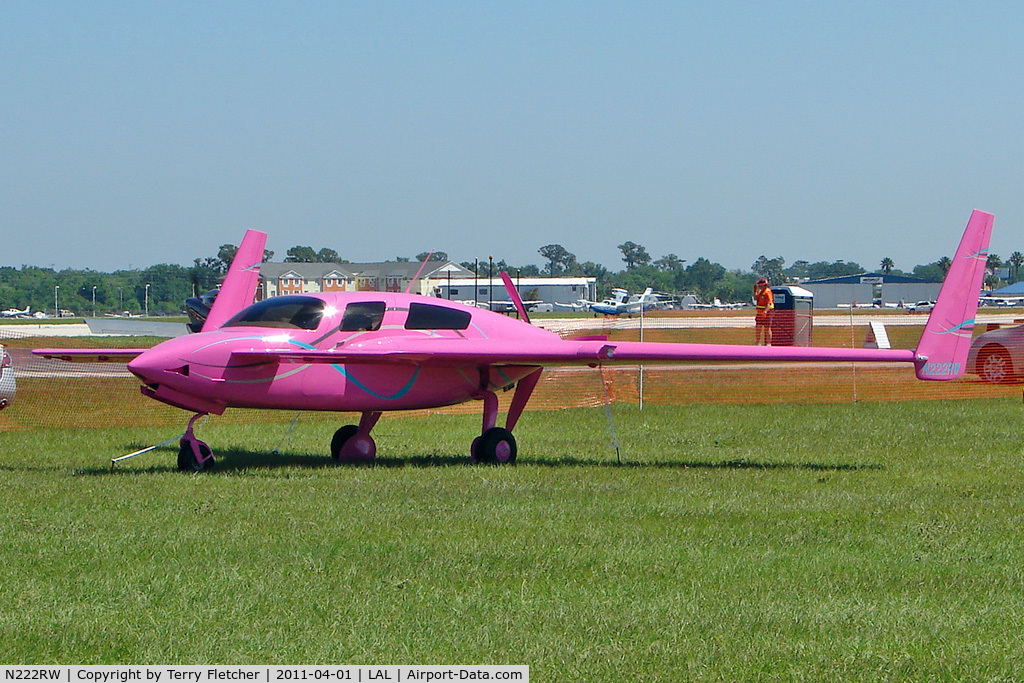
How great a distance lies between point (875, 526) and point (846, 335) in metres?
32.1

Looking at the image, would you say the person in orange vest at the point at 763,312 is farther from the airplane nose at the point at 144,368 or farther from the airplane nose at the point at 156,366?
the airplane nose at the point at 144,368

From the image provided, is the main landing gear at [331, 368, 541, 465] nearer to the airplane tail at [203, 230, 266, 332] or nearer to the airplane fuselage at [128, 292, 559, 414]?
the airplane fuselage at [128, 292, 559, 414]

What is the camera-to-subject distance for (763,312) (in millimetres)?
26969

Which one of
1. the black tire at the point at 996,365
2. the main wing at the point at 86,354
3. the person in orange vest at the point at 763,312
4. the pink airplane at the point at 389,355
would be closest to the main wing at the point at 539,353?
the pink airplane at the point at 389,355

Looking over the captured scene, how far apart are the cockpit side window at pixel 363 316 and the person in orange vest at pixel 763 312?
14173 mm

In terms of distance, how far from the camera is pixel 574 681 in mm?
5457

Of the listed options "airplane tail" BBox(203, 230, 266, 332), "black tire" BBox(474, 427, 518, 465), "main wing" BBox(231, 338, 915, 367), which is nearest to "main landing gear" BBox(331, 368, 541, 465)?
"black tire" BBox(474, 427, 518, 465)

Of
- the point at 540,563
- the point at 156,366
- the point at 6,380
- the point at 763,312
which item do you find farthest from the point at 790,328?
the point at 540,563

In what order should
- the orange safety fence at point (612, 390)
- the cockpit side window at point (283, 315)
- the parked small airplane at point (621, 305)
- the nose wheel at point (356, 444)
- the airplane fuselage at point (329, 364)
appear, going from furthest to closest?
the parked small airplane at point (621, 305) < the orange safety fence at point (612, 390) < the nose wheel at point (356, 444) < the cockpit side window at point (283, 315) < the airplane fuselage at point (329, 364)

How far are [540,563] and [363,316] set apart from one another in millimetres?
6110

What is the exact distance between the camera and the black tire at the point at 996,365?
81.6 ft

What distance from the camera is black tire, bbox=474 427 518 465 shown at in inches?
549

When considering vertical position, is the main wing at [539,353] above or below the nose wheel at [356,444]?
above

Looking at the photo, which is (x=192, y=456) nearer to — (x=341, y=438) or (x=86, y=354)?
(x=86, y=354)
